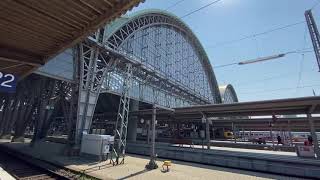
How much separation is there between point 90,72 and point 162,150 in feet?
45.5

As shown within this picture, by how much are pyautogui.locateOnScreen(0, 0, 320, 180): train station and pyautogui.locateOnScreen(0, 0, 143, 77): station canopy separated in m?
0.04

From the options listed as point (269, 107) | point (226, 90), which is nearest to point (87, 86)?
point (269, 107)

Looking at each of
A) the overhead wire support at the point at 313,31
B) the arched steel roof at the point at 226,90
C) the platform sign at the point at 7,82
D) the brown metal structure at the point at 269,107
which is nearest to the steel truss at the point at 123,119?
the platform sign at the point at 7,82

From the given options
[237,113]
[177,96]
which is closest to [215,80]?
[177,96]

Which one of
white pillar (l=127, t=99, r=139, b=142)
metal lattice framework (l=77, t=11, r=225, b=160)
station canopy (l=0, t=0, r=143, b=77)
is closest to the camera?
station canopy (l=0, t=0, r=143, b=77)

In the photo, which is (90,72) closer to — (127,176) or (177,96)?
(127,176)

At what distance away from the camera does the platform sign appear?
10461 millimetres

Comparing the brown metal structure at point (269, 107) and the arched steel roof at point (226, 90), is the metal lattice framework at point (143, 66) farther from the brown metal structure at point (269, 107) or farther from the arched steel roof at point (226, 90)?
the arched steel roof at point (226, 90)

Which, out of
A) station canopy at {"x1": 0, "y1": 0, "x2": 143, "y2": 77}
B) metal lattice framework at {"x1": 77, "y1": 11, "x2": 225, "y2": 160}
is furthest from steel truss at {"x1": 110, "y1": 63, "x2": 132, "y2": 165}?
station canopy at {"x1": 0, "y1": 0, "x2": 143, "y2": 77}

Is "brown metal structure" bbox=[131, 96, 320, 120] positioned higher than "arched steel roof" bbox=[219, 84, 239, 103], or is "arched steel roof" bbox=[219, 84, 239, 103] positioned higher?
"arched steel roof" bbox=[219, 84, 239, 103]

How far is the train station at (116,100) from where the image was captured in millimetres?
9367

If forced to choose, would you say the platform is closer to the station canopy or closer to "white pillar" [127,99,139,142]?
"white pillar" [127,99,139,142]

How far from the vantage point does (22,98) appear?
39344 mm

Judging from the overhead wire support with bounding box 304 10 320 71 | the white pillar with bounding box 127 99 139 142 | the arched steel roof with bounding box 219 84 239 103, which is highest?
the arched steel roof with bounding box 219 84 239 103
